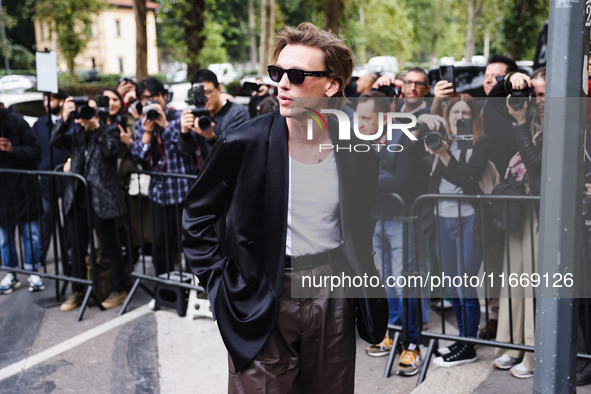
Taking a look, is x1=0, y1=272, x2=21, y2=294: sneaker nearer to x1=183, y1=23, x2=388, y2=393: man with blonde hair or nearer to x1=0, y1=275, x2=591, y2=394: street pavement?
x1=0, y1=275, x2=591, y2=394: street pavement

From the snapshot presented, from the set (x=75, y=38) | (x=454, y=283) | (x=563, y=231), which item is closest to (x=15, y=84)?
(x=75, y=38)

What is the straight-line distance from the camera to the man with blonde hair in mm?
2658

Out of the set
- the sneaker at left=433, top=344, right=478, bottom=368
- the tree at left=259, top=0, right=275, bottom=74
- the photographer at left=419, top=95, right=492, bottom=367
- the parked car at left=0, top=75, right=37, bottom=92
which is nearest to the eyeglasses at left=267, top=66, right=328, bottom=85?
the photographer at left=419, top=95, right=492, bottom=367

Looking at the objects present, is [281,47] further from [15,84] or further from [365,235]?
[15,84]

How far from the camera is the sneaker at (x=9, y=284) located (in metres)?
6.69

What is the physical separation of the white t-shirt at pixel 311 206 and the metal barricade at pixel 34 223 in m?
3.78

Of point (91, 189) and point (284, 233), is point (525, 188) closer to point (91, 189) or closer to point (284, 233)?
point (284, 233)

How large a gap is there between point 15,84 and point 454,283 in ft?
68.8

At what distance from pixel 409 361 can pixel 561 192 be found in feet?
7.90

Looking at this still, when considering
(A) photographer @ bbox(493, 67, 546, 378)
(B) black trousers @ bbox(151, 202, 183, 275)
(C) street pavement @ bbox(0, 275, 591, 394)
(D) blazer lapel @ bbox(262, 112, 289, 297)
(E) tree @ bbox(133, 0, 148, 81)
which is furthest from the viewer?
(E) tree @ bbox(133, 0, 148, 81)

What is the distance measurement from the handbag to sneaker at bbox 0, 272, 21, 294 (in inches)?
187

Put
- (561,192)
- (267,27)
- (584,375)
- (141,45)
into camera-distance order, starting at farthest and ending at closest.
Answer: (267,27) → (141,45) → (584,375) → (561,192)

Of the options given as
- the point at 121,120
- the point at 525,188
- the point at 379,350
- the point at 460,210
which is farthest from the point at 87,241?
the point at 525,188

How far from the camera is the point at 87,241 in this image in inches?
247
